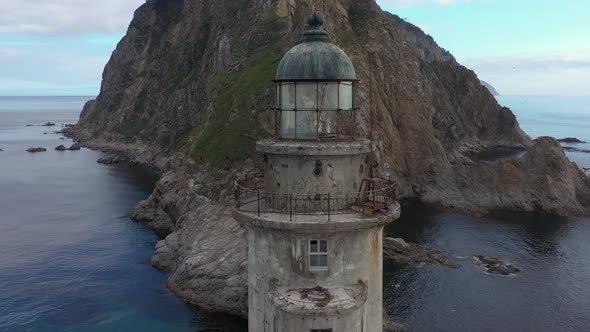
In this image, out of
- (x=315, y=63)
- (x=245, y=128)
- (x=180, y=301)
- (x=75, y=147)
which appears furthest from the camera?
(x=75, y=147)

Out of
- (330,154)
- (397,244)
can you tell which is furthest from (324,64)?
(397,244)

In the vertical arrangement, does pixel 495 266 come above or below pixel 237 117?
below

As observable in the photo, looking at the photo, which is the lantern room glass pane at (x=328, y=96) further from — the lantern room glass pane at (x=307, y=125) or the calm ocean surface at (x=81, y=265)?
the calm ocean surface at (x=81, y=265)

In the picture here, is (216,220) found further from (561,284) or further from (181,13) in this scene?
(181,13)

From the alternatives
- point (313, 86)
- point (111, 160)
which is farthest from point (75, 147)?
point (313, 86)

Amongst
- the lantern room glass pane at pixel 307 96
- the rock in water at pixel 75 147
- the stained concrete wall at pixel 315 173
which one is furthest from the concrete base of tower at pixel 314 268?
the rock in water at pixel 75 147

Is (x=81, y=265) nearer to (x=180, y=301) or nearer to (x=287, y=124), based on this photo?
(x=180, y=301)
